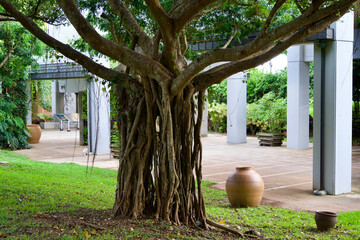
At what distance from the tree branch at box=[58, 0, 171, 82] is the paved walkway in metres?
3.69

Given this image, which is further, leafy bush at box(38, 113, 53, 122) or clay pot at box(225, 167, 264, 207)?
leafy bush at box(38, 113, 53, 122)

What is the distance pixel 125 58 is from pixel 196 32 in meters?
3.04

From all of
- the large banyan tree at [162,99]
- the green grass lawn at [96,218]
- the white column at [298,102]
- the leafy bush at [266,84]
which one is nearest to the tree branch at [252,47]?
the large banyan tree at [162,99]

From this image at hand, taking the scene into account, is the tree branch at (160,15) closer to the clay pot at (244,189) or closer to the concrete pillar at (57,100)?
the clay pot at (244,189)

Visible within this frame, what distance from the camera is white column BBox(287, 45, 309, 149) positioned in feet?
56.3

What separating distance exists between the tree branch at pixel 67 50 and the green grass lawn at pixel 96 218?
1882mm

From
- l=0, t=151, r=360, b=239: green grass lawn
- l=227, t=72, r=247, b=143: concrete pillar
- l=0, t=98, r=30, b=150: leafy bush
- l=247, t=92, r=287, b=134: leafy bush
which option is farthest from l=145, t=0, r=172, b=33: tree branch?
l=247, t=92, r=287, b=134: leafy bush

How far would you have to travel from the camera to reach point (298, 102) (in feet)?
56.5

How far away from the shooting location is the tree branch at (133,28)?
5.93 meters

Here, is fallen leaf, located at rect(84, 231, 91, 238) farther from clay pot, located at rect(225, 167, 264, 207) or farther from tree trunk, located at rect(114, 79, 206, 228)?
clay pot, located at rect(225, 167, 264, 207)

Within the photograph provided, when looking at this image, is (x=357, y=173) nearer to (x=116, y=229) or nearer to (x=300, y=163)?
(x=300, y=163)

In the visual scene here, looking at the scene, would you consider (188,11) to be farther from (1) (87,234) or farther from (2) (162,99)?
(1) (87,234)

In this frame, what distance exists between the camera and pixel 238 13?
754 centimetres

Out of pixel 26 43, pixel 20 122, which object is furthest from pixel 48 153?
pixel 26 43
